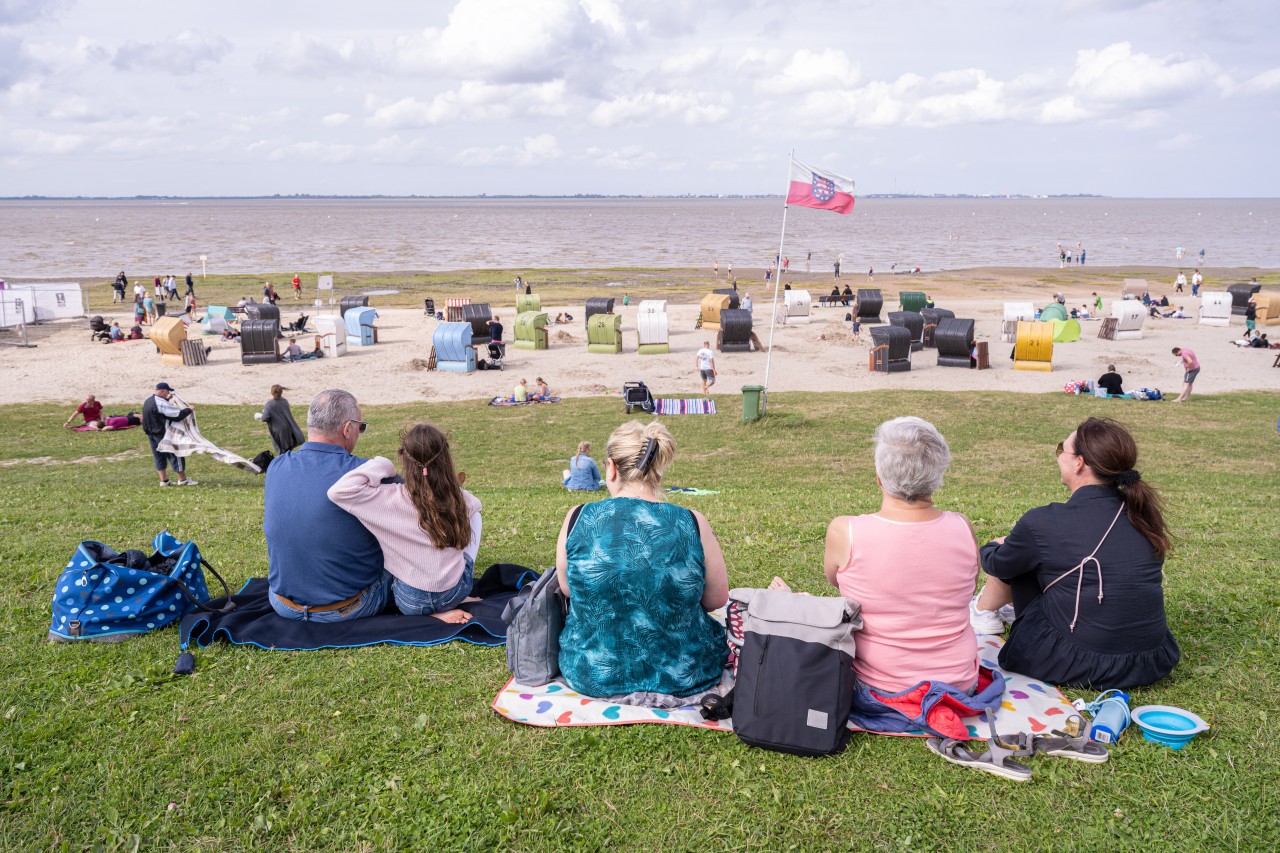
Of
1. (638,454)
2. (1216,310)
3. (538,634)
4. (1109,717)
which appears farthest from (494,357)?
(1216,310)

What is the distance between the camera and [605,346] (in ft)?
104

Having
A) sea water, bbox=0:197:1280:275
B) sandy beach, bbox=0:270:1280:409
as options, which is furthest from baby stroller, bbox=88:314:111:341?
sea water, bbox=0:197:1280:275

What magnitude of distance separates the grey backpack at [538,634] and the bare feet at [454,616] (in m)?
0.80

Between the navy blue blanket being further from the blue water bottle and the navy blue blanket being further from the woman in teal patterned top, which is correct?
the blue water bottle

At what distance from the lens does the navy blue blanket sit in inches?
208

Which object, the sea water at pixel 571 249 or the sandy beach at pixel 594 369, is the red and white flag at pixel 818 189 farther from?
the sea water at pixel 571 249

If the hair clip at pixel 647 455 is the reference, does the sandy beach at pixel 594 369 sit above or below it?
below

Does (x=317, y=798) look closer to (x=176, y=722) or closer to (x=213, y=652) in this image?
(x=176, y=722)

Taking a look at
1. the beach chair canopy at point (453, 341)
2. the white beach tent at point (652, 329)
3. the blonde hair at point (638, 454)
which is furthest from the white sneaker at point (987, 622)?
the white beach tent at point (652, 329)

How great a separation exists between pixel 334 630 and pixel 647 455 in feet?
7.81

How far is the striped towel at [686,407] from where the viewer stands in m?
21.6

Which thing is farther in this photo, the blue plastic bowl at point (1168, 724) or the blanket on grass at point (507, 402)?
the blanket on grass at point (507, 402)

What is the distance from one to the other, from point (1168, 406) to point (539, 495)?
1653 cm

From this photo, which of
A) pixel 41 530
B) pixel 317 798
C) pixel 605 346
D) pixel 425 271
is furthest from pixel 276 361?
pixel 425 271
